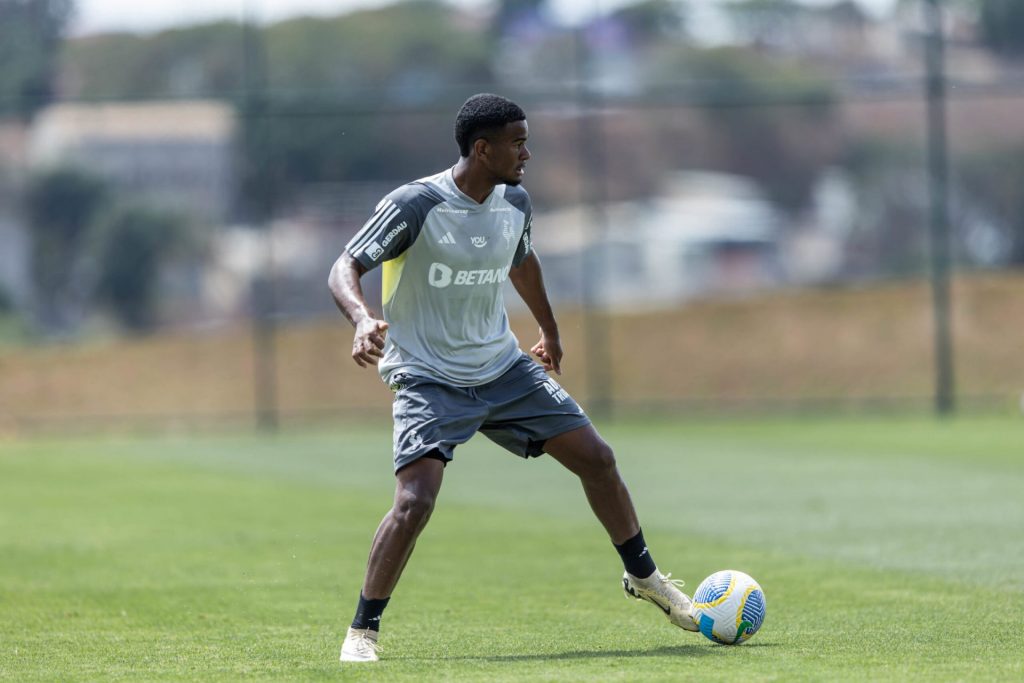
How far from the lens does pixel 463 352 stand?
23.4 feet

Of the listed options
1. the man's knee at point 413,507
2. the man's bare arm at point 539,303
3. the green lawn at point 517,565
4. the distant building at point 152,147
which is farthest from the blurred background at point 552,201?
the man's knee at point 413,507

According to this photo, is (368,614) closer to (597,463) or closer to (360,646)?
(360,646)

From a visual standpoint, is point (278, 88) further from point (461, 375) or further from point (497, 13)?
point (461, 375)

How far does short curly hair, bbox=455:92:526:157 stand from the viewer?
696cm

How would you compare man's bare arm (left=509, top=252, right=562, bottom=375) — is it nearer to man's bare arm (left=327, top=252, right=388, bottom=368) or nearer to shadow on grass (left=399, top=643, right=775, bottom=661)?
man's bare arm (left=327, top=252, right=388, bottom=368)

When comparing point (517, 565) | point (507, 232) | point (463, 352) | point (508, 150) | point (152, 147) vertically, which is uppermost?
point (152, 147)

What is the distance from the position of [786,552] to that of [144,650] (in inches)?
169

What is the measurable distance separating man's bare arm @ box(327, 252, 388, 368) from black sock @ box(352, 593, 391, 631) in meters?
0.92

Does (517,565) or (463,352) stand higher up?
(463,352)

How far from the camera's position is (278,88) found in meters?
24.8

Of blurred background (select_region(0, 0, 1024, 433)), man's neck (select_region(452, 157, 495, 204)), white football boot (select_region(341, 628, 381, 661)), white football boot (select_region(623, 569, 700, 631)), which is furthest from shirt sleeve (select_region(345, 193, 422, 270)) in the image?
blurred background (select_region(0, 0, 1024, 433))

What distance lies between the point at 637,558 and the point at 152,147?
20456mm

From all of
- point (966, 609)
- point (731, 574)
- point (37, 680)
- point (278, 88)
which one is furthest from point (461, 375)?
point (278, 88)

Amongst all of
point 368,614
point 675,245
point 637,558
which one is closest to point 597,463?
point 637,558
